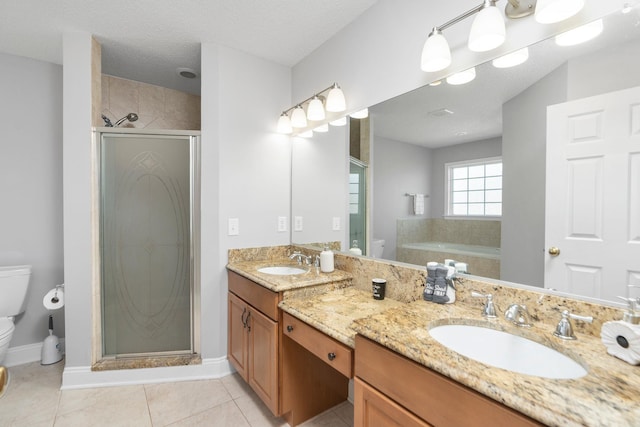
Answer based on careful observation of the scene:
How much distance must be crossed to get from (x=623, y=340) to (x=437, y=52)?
1.21 meters

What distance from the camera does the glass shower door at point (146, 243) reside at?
2264 mm

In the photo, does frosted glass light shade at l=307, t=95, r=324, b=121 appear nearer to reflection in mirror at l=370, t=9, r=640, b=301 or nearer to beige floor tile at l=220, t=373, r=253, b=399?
reflection in mirror at l=370, t=9, r=640, b=301

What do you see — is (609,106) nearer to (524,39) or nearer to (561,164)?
(561,164)

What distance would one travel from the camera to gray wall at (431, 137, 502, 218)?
1.38 metres

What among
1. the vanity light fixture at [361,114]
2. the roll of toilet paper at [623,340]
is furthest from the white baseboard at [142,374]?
the roll of toilet paper at [623,340]

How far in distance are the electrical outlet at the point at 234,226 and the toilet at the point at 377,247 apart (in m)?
1.10

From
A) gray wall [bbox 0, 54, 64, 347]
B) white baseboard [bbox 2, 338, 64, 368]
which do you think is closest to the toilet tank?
gray wall [bbox 0, 54, 64, 347]

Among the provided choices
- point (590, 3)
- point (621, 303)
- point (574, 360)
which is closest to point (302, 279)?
point (574, 360)

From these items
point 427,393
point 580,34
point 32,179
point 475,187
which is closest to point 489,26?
point 580,34

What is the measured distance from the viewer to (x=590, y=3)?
3.38 feet

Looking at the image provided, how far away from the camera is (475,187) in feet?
4.58

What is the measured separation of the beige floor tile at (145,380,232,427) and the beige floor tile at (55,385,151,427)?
54 mm

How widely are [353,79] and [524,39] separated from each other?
102 centimetres

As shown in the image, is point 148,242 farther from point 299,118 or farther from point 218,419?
point 299,118
